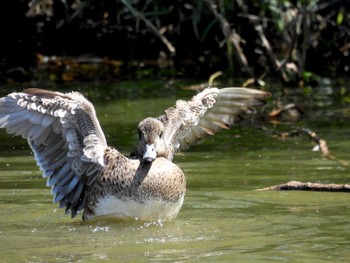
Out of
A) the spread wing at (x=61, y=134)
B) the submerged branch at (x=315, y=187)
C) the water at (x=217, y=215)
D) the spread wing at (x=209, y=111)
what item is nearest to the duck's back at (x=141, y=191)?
the water at (x=217, y=215)

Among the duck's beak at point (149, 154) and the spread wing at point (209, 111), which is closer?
the duck's beak at point (149, 154)

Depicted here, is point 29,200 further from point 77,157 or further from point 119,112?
point 119,112

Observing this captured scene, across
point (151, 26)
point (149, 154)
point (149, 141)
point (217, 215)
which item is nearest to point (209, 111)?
point (217, 215)

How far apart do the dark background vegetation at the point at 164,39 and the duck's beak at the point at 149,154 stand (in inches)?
302

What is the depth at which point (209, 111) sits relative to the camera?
916 cm

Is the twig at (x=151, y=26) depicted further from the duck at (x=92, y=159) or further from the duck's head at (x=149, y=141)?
the duck's head at (x=149, y=141)

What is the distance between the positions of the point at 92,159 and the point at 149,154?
715mm

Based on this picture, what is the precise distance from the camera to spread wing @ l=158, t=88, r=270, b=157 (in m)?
8.65

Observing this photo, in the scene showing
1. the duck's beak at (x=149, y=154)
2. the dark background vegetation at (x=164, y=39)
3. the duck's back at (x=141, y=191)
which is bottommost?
the dark background vegetation at (x=164, y=39)

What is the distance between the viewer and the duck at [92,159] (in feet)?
24.2

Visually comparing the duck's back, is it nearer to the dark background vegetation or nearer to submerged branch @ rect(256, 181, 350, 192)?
submerged branch @ rect(256, 181, 350, 192)

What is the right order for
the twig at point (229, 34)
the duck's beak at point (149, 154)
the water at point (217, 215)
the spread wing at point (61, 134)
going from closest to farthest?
1. the water at point (217, 215)
2. the duck's beak at point (149, 154)
3. the spread wing at point (61, 134)
4. the twig at point (229, 34)

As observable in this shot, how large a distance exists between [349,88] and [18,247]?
8.94 meters

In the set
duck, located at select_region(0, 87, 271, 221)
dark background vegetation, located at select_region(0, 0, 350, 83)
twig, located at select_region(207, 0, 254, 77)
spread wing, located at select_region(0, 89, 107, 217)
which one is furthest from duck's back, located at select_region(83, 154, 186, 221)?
dark background vegetation, located at select_region(0, 0, 350, 83)
